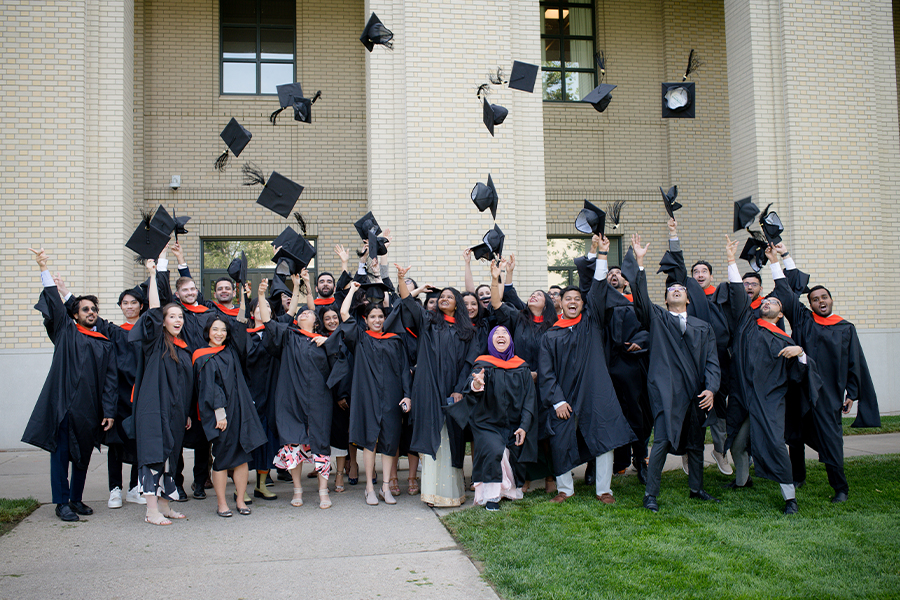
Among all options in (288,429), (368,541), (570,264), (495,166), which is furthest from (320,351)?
(570,264)

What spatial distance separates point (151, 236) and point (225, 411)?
2001 millimetres

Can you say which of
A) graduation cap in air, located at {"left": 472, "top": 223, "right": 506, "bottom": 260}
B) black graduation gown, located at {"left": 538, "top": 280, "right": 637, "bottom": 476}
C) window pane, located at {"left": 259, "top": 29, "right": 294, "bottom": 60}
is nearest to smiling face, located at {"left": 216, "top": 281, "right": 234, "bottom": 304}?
graduation cap in air, located at {"left": 472, "top": 223, "right": 506, "bottom": 260}

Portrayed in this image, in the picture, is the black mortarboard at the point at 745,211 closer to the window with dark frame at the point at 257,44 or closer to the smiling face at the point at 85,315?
the smiling face at the point at 85,315

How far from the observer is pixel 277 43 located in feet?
40.3

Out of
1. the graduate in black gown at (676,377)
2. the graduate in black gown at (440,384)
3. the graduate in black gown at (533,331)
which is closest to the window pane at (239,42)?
the graduate in black gown at (440,384)

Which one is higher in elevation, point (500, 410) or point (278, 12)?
point (278, 12)

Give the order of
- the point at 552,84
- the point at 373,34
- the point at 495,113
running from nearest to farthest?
1. the point at 495,113
2. the point at 373,34
3. the point at 552,84

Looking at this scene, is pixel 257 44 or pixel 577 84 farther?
pixel 577 84

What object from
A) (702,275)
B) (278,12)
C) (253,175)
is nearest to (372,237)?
(702,275)

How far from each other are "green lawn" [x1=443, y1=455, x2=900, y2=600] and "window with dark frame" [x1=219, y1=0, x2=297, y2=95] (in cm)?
892

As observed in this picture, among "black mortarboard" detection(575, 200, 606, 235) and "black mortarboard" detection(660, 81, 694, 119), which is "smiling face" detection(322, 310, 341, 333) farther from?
"black mortarboard" detection(660, 81, 694, 119)

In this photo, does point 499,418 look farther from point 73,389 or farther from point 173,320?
point 73,389

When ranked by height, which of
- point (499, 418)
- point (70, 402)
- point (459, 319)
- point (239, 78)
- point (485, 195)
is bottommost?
point (499, 418)

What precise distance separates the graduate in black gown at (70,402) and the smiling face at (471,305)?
3.21 meters
